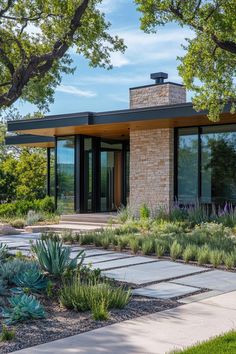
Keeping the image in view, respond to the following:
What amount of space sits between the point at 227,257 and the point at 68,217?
402 inches

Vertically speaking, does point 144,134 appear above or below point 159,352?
above

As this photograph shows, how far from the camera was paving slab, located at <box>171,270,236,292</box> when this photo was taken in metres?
7.28

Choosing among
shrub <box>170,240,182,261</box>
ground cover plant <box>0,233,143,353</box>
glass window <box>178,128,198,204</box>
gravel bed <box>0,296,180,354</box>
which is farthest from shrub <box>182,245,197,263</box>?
glass window <box>178,128,198,204</box>

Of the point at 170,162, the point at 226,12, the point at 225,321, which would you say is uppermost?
the point at 226,12

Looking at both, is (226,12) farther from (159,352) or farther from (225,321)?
(159,352)

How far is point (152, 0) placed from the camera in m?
9.84

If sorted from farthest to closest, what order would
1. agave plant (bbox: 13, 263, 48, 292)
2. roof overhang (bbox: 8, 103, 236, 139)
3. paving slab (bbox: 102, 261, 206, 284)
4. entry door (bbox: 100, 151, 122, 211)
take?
entry door (bbox: 100, 151, 122, 211) < roof overhang (bbox: 8, 103, 236, 139) < paving slab (bbox: 102, 261, 206, 284) < agave plant (bbox: 13, 263, 48, 292)

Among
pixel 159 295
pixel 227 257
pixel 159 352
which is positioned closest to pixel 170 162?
pixel 227 257

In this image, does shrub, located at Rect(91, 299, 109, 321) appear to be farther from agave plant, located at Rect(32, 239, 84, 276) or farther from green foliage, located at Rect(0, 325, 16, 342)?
agave plant, located at Rect(32, 239, 84, 276)

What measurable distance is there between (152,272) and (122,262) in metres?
1.09

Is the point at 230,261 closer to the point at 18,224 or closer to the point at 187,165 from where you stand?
the point at 187,165

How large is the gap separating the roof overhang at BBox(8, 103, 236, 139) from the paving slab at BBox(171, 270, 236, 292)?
6463mm

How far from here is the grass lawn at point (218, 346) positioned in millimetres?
4223

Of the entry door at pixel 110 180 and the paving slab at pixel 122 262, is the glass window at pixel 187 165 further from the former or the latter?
the paving slab at pixel 122 262
